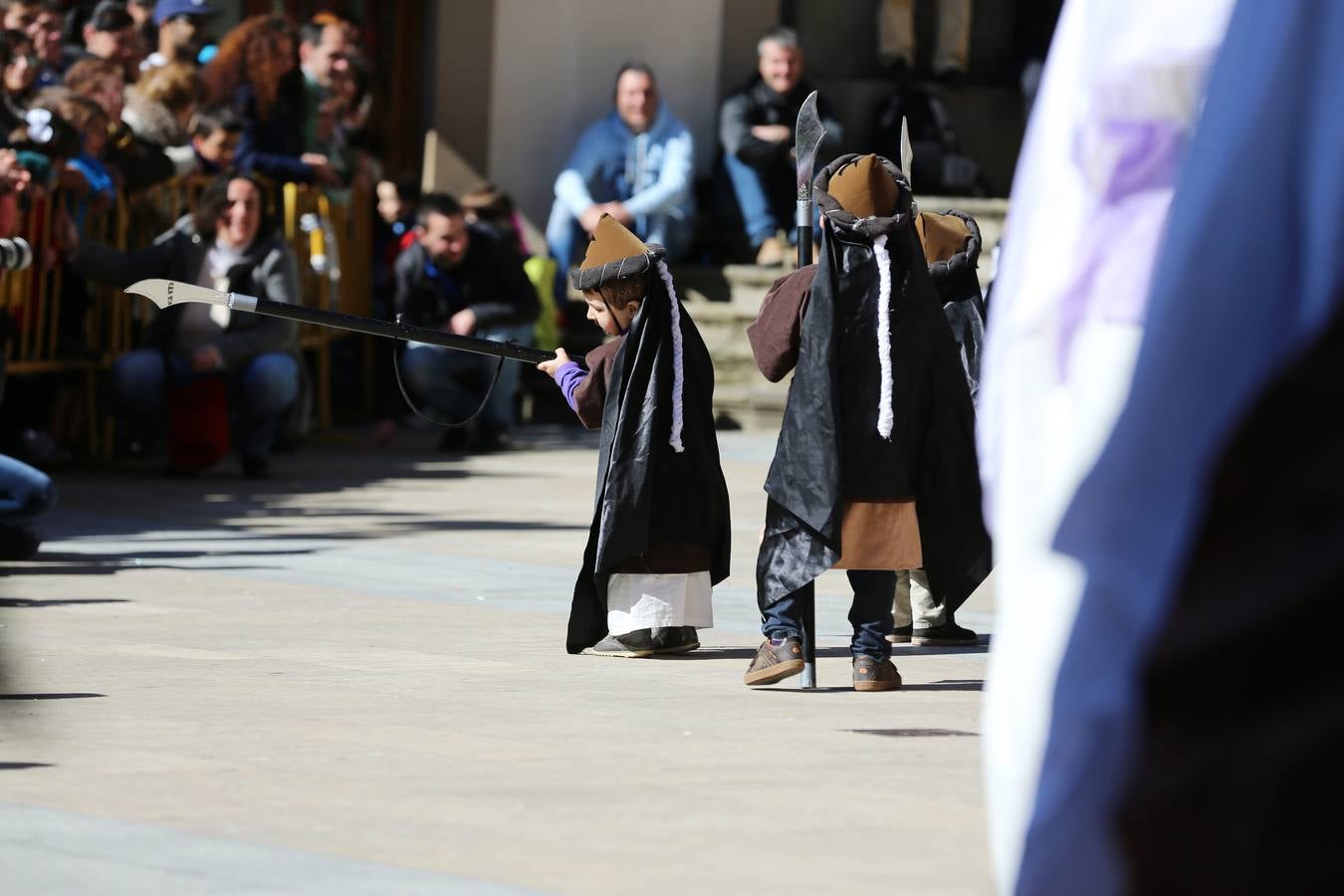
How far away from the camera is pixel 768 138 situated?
1716 cm

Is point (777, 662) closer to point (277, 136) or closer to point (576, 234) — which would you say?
point (277, 136)

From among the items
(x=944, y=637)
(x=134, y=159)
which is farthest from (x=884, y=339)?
(x=134, y=159)

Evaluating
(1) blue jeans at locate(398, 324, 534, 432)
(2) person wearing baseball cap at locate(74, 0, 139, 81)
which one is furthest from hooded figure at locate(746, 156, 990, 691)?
(1) blue jeans at locate(398, 324, 534, 432)

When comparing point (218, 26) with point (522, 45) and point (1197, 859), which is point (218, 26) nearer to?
point (522, 45)

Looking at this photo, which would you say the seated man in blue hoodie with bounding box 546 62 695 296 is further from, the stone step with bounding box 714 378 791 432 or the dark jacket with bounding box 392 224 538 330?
the dark jacket with bounding box 392 224 538 330

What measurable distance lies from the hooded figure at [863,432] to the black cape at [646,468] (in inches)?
23.9

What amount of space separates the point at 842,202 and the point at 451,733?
80.7 inches

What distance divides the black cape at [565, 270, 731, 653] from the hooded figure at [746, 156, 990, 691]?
0.61m

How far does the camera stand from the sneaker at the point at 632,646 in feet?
25.0

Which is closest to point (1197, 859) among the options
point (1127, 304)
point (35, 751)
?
point (1127, 304)

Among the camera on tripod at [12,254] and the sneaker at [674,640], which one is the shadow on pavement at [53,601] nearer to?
the camera on tripod at [12,254]

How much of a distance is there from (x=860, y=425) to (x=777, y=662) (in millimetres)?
724

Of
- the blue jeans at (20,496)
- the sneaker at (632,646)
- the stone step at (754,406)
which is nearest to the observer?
the sneaker at (632,646)

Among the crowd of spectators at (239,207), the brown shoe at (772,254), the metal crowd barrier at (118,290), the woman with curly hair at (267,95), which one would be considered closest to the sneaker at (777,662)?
the crowd of spectators at (239,207)
